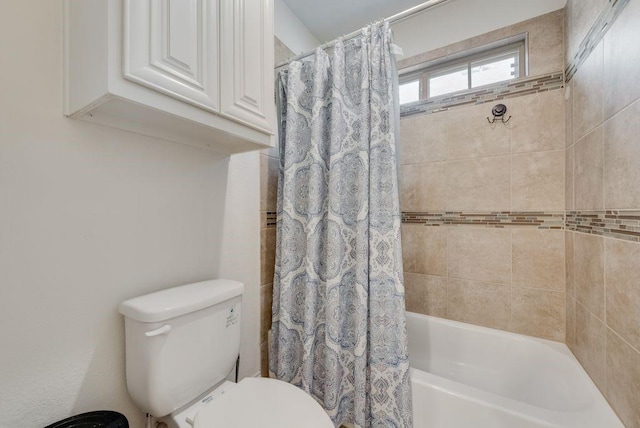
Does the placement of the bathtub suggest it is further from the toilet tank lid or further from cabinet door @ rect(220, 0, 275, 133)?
cabinet door @ rect(220, 0, 275, 133)

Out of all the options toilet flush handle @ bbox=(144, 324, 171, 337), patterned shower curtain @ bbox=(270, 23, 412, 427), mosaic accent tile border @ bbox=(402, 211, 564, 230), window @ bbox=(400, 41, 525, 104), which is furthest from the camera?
window @ bbox=(400, 41, 525, 104)

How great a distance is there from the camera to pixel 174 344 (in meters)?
0.86

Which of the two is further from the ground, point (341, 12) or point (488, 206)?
point (341, 12)

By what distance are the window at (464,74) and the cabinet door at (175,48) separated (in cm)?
146

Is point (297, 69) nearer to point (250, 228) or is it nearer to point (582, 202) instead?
point (250, 228)

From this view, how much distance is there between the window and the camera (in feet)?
5.32

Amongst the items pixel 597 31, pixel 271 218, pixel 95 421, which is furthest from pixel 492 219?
pixel 95 421

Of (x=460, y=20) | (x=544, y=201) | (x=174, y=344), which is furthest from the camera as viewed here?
(x=460, y=20)

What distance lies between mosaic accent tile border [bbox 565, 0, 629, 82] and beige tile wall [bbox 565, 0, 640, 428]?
0.03m

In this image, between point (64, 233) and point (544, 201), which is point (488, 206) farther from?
point (64, 233)

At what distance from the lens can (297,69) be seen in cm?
144

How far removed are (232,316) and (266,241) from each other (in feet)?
1.73

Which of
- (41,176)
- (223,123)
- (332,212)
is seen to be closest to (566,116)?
(332,212)

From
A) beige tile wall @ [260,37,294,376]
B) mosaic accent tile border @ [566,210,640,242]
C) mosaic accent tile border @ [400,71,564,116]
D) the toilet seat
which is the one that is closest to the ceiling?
mosaic accent tile border @ [400,71,564,116]
